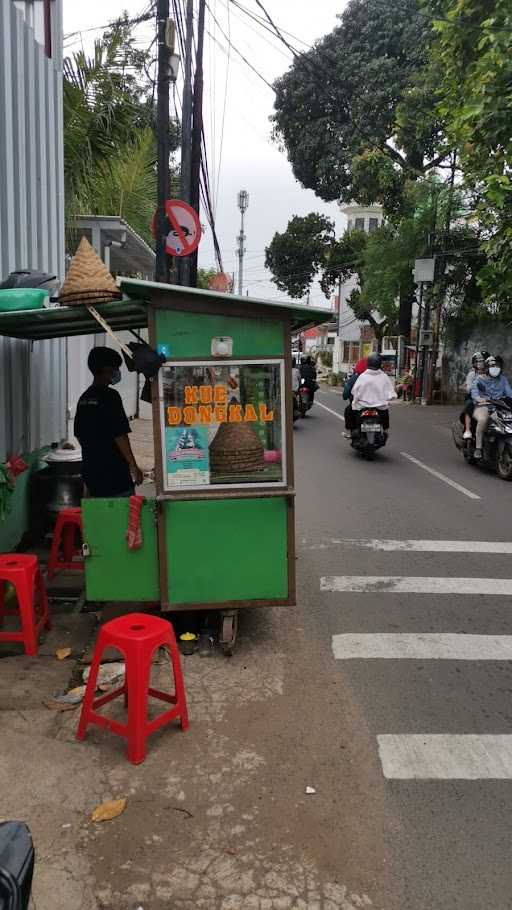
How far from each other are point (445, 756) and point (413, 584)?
2.47 metres

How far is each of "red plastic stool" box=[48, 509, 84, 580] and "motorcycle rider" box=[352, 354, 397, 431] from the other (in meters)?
6.57

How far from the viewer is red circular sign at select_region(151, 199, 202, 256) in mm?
9117

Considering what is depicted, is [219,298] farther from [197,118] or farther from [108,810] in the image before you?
[197,118]

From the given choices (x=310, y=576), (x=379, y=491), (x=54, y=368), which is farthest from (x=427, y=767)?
(x=379, y=491)

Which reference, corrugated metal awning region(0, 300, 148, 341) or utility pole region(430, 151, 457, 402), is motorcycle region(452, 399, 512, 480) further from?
utility pole region(430, 151, 457, 402)

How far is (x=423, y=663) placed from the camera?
14.3ft

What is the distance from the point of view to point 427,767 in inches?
129

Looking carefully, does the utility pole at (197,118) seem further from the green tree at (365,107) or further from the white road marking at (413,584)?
the green tree at (365,107)

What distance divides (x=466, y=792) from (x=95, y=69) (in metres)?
9.95

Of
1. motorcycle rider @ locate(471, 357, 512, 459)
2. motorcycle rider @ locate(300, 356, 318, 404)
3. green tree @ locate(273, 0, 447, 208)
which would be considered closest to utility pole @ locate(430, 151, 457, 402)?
green tree @ locate(273, 0, 447, 208)

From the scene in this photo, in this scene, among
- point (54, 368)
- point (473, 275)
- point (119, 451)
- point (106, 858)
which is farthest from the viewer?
point (473, 275)

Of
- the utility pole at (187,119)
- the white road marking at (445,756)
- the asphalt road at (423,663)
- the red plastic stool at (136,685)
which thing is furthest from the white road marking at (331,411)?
the red plastic stool at (136,685)

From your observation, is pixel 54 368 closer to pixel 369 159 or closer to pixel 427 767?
pixel 427 767

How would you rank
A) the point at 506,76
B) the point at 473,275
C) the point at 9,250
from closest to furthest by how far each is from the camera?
the point at 9,250 < the point at 506,76 < the point at 473,275
